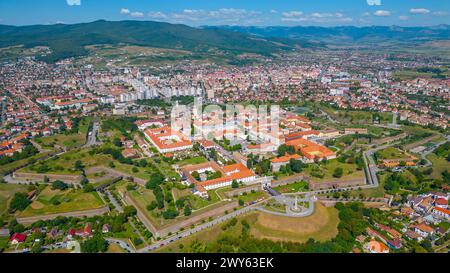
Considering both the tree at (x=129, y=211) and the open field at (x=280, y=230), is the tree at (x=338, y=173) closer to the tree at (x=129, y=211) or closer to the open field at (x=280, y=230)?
the open field at (x=280, y=230)

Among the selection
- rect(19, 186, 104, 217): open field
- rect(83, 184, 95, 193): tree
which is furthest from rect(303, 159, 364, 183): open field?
rect(83, 184, 95, 193): tree

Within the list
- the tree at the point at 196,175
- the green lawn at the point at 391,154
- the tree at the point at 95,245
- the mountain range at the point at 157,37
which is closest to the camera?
the tree at the point at 95,245

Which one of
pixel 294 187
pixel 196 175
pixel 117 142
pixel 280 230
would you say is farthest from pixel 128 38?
pixel 280 230

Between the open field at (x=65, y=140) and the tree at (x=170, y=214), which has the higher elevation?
the open field at (x=65, y=140)

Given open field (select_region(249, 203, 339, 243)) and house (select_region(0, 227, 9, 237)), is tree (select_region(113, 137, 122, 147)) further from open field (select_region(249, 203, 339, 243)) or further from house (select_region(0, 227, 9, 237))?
open field (select_region(249, 203, 339, 243))

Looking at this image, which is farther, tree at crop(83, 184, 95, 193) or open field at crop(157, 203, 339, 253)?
tree at crop(83, 184, 95, 193)

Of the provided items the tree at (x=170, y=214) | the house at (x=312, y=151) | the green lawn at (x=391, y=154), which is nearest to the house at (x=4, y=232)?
the tree at (x=170, y=214)
